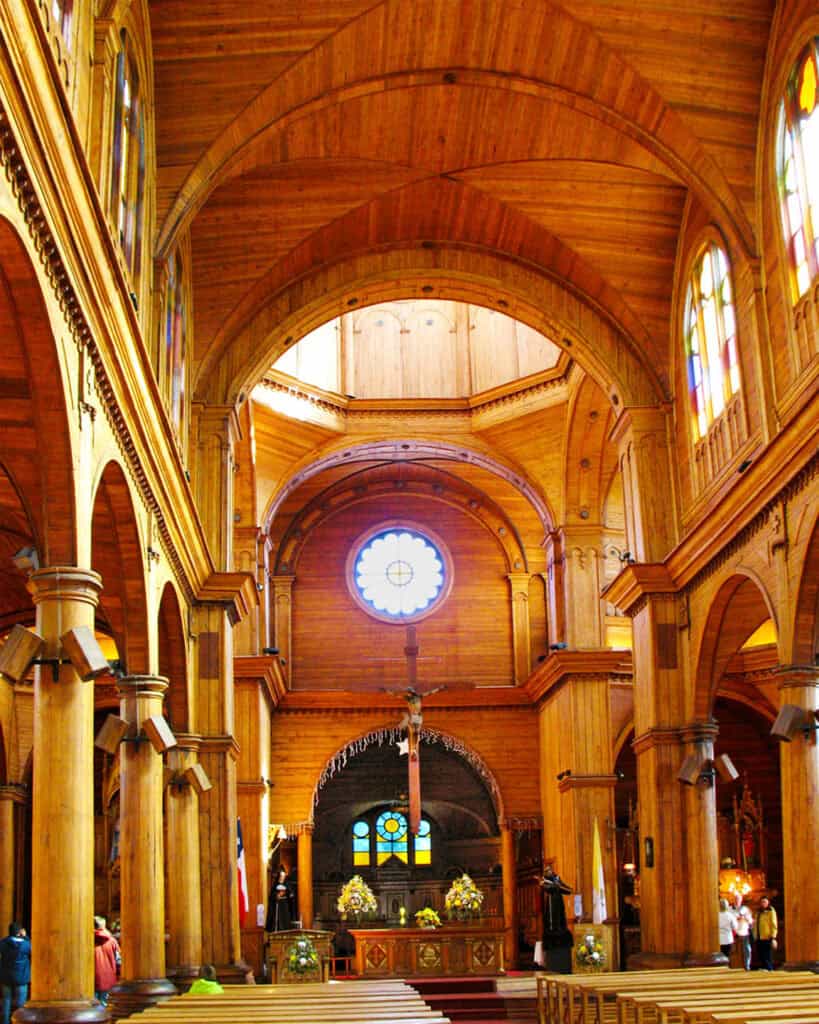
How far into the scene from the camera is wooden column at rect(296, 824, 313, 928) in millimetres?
33688

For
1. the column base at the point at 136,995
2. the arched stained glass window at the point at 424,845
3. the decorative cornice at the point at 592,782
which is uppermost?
the decorative cornice at the point at 592,782

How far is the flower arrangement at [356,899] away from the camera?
33.6m

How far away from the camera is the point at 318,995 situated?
13.2 m

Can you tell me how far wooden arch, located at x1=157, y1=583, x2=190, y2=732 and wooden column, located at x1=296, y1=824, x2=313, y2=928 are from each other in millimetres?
13071

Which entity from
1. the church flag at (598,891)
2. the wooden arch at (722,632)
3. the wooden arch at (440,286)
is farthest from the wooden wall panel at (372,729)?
the wooden arch at (722,632)

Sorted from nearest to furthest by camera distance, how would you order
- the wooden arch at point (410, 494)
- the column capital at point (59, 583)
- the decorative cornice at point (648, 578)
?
the column capital at point (59, 583), the decorative cornice at point (648, 578), the wooden arch at point (410, 494)

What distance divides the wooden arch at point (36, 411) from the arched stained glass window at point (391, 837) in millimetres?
25610

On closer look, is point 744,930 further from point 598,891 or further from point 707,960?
point 707,960

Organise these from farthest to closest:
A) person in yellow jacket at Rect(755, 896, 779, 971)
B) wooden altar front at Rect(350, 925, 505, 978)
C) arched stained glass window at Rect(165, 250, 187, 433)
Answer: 1. wooden altar front at Rect(350, 925, 505, 978)
2. person in yellow jacket at Rect(755, 896, 779, 971)
3. arched stained glass window at Rect(165, 250, 187, 433)

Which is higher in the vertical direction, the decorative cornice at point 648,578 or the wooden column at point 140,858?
the decorative cornice at point 648,578

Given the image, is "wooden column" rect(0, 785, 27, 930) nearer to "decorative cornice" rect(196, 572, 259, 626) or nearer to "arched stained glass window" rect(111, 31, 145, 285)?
"decorative cornice" rect(196, 572, 259, 626)

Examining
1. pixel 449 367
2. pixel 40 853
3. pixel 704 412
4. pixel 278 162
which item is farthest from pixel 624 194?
pixel 40 853

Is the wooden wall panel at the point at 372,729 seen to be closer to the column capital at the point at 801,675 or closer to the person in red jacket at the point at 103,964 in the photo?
the person in red jacket at the point at 103,964

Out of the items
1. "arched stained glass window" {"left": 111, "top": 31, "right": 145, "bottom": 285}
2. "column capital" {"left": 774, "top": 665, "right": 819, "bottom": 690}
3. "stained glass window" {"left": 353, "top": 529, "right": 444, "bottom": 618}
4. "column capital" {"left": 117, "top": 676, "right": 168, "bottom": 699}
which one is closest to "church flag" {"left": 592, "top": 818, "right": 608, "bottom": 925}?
"stained glass window" {"left": 353, "top": 529, "right": 444, "bottom": 618}
